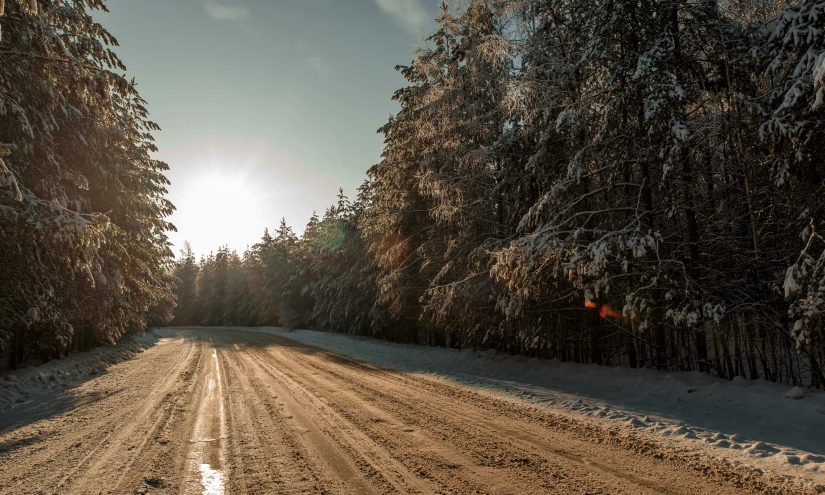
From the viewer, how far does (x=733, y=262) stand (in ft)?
26.8

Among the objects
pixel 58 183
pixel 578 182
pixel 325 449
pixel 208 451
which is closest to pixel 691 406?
pixel 578 182

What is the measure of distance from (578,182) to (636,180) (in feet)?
9.68

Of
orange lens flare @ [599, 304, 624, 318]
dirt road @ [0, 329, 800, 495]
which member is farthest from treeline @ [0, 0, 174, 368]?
orange lens flare @ [599, 304, 624, 318]

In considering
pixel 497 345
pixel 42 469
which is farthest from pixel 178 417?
pixel 497 345

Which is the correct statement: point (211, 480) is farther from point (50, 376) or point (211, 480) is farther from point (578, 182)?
point (50, 376)

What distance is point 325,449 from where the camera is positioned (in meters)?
5.01

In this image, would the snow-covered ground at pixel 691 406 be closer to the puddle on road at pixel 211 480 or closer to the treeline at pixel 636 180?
the treeline at pixel 636 180

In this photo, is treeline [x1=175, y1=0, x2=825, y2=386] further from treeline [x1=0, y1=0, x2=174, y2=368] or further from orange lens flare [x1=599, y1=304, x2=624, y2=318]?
treeline [x1=0, y1=0, x2=174, y2=368]

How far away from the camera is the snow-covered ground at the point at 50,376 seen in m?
8.33

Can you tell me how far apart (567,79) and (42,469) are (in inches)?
478

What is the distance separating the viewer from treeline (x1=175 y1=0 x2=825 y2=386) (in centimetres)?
669

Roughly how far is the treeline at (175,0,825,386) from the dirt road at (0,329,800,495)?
10.6 ft

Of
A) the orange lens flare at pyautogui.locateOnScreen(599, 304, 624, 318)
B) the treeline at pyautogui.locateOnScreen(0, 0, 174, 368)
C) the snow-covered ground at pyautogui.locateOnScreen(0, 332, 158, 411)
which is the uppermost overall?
the treeline at pyautogui.locateOnScreen(0, 0, 174, 368)

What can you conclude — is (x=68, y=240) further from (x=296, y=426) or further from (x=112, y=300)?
(x=112, y=300)
